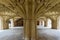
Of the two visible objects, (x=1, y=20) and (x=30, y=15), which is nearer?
(x=30, y=15)

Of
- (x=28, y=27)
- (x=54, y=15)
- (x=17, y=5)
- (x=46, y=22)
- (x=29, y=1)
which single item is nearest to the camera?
(x=29, y=1)

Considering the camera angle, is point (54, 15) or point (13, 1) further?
point (54, 15)

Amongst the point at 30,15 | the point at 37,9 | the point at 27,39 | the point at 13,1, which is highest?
the point at 13,1

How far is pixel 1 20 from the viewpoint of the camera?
21.3 m

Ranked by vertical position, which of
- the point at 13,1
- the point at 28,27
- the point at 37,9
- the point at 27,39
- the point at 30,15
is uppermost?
the point at 13,1

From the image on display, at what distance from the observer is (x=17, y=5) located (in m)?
9.83

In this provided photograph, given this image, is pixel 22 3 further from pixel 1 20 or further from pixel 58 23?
pixel 58 23

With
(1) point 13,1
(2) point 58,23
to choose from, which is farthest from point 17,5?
(2) point 58,23

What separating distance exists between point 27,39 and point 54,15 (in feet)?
44.6

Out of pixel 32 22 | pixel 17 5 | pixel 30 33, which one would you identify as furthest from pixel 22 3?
pixel 30 33

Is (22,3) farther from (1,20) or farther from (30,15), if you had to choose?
(1,20)

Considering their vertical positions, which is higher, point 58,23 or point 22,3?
point 22,3

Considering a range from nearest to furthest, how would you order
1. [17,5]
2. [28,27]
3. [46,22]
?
[28,27]
[17,5]
[46,22]

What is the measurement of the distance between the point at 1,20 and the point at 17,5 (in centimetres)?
1247
